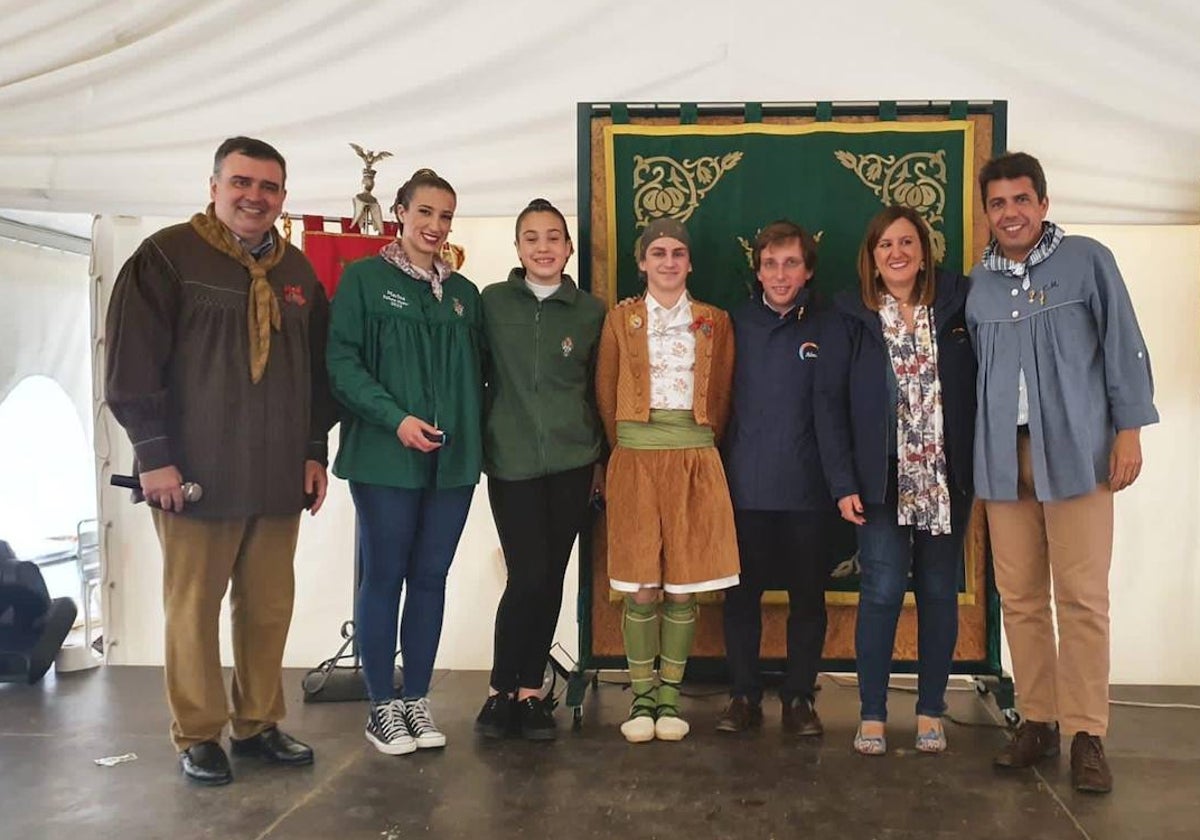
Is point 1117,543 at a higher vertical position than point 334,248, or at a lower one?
lower

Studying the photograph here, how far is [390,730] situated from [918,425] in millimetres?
1566

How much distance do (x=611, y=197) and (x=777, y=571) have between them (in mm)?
1219

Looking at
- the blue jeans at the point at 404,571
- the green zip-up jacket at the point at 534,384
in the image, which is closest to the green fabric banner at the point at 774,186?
the green zip-up jacket at the point at 534,384

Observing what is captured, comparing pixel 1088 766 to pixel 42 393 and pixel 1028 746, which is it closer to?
pixel 1028 746

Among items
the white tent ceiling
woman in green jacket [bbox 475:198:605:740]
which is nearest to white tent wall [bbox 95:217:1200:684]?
the white tent ceiling

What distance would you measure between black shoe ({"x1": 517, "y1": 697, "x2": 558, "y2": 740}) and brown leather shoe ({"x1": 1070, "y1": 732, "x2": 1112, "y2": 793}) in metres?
1.30

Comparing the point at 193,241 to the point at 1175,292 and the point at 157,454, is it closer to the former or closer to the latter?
the point at 157,454

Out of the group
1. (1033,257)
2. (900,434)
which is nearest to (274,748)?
(900,434)

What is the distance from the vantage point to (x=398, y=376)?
2551 millimetres

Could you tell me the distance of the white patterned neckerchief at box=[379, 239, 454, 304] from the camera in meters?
2.59

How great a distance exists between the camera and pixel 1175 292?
3.32 metres

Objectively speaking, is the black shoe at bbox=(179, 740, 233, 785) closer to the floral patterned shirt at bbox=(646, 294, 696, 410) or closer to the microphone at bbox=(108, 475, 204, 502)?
the microphone at bbox=(108, 475, 204, 502)

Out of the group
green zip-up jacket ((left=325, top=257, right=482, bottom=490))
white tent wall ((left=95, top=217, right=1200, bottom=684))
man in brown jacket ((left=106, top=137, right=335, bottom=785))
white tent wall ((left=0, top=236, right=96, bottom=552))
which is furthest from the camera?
white tent wall ((left=0, top=236, right=96, bottom=552))

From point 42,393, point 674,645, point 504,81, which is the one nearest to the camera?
point 674,645
